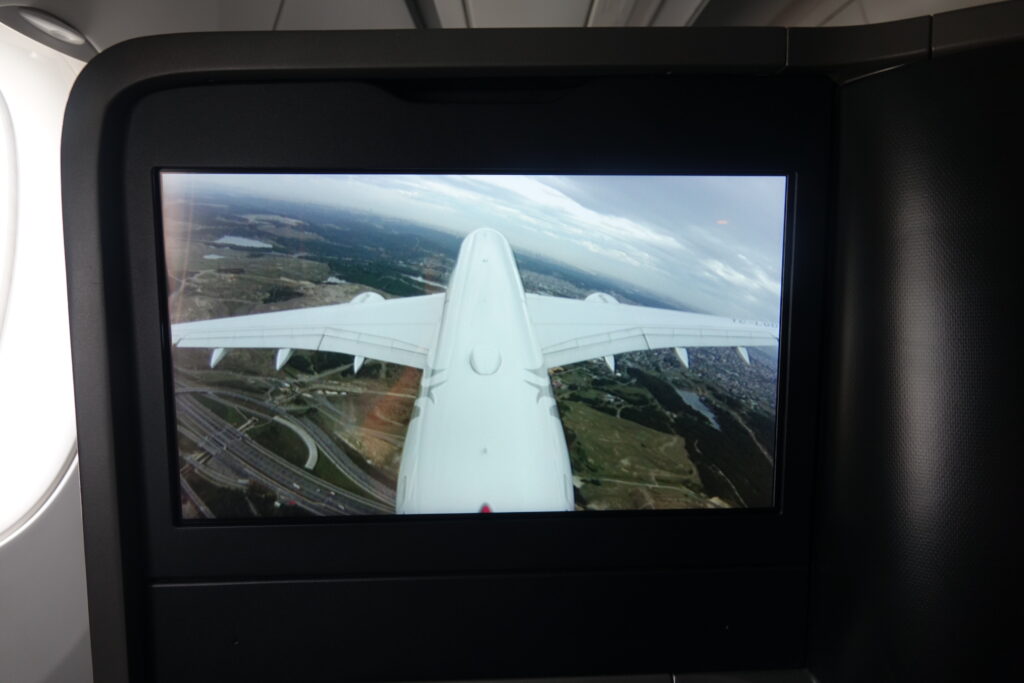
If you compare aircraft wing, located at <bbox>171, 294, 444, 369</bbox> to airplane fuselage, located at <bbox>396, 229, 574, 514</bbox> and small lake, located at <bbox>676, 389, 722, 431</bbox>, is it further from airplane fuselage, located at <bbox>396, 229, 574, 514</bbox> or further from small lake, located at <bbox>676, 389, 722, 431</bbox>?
small lake, located at <bbox>676, 389, 722, 431</bbox>

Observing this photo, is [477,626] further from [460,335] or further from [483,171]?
[483,171]

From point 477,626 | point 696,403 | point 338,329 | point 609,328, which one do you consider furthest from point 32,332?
point 696,403

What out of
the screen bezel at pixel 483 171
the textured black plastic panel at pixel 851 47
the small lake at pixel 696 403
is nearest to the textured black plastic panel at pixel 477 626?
the screen bezel at pixel 483 171

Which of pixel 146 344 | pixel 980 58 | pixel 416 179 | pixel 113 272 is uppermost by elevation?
pixel 980 58

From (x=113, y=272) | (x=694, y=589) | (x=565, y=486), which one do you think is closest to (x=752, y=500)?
(x=694, y=589)

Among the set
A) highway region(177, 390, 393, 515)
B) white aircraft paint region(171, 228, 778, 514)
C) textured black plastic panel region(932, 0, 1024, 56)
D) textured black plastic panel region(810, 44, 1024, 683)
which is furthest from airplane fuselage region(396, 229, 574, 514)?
textured black plastic panel region(932, 0, 1024, 56)

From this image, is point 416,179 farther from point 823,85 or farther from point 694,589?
point 694,589
